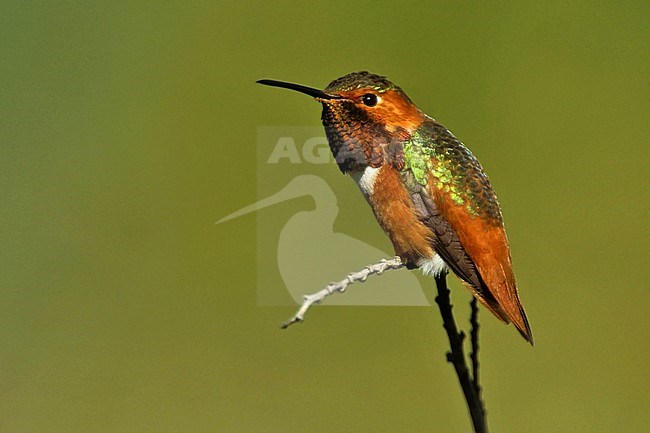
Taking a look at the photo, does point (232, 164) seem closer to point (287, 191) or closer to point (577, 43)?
point (577, 43)

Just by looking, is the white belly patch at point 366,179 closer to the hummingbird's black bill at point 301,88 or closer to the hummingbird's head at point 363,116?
the hummingbird's head at point 363,116

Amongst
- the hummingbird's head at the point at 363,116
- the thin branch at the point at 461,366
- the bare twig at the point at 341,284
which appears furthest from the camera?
the hummingbird's head at the point at 363,116

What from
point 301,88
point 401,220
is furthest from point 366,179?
point 301,88

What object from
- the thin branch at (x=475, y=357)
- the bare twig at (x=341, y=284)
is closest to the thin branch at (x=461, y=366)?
the thin branch at (x=475, y=357)

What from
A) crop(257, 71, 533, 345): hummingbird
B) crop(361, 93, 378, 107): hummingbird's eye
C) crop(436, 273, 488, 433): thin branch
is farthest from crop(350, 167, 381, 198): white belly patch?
crop(436, 273, 488, 433): thin branch

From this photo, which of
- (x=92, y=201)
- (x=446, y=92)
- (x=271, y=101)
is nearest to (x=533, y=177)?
(x=446, y=92)
